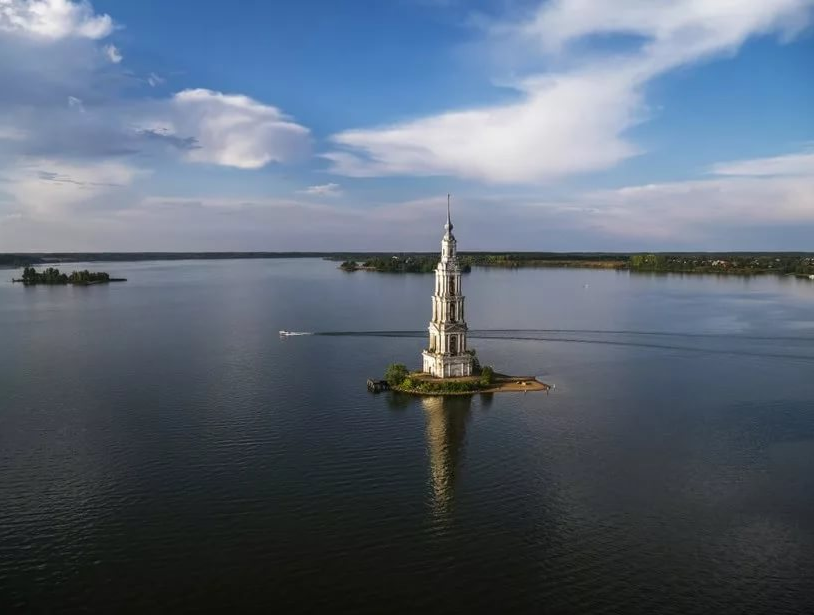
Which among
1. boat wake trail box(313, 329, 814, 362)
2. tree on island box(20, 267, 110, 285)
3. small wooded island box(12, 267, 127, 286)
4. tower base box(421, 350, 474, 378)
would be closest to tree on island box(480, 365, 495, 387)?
tower base box(421, 350, 474, 378)

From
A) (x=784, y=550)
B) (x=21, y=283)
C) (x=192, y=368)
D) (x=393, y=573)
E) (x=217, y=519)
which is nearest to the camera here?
(x=393, y=573)

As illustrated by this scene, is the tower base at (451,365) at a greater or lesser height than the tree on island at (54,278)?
lesser

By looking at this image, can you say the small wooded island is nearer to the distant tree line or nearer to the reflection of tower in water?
the reflection of tower in water

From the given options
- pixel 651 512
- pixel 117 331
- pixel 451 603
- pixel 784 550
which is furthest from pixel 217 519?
pixel 117 331

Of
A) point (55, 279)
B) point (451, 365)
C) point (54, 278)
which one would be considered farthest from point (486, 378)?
point (54, 278)

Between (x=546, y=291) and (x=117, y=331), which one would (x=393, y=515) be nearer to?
(x=117, y=331)

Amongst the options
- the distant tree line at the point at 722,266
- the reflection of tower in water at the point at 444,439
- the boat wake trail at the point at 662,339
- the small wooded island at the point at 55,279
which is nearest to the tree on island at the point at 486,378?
the reflection of tower in water at the point at 444,439

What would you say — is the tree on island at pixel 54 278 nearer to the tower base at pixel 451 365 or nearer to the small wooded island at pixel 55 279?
the small wooded island at pixel 55 279

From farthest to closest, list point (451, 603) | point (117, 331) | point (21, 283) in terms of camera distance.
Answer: point (21, 283) < point (117, 331) < point (451, 603)
